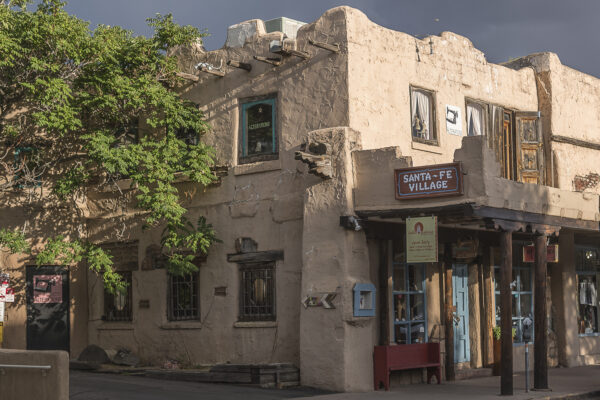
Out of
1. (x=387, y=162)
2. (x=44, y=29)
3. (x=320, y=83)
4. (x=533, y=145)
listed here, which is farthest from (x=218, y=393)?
(x=533, y=145)

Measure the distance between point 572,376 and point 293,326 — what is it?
6.37m

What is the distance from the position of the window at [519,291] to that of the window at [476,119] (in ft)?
9.95

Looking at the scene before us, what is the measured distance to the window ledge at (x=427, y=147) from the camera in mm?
18250

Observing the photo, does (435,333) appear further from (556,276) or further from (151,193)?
(151,193)

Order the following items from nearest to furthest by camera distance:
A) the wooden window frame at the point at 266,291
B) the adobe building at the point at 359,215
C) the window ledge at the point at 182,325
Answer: the adobe building at the point at 359,215
the wooden window frame at the point at 266,291
the window ledge at the point at 182,325

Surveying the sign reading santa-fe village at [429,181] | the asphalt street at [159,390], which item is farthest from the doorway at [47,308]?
the sign reading santa-fe village at [429,181]

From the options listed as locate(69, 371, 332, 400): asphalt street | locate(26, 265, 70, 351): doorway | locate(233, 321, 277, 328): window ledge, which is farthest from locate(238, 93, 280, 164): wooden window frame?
locate(26, 265, 70, 351): doorway

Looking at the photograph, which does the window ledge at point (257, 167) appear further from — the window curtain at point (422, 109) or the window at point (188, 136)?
the window curtain at point (422, 109)

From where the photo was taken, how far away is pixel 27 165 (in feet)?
65.9

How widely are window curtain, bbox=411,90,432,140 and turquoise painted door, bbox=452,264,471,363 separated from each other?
3.03m

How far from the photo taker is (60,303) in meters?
20.6

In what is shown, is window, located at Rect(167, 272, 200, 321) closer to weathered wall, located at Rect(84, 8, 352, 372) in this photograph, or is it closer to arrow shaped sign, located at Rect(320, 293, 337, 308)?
weathered wall, located at Rect(84, 8, 352, 372)

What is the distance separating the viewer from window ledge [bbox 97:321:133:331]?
20.2 m

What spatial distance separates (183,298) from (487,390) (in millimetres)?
6883
